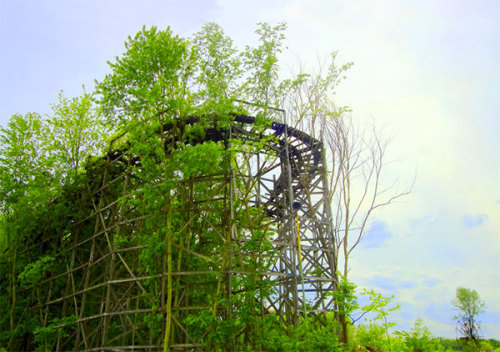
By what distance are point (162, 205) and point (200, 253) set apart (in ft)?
12.9

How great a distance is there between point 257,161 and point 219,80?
293 cm

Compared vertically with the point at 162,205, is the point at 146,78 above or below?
above

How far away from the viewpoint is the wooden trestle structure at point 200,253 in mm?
10766

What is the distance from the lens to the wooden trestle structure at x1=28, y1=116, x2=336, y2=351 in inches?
424

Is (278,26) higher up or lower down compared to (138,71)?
higher up

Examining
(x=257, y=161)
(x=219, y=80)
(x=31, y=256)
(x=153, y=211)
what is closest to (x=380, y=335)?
(x=257, y=161)

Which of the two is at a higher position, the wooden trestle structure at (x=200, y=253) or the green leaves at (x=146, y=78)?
the green leaves at (x=146, y=78)

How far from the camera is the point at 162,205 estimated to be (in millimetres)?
9984

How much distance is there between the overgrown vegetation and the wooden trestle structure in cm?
→ 10

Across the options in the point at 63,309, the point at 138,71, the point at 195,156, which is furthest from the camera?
the point at 63,309

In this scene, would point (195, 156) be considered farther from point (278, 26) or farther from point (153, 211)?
point (278, 26)

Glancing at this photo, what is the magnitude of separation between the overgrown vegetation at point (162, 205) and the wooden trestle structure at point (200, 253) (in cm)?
10

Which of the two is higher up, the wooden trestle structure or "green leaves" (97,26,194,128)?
"green leaves" (97,26,194,128)

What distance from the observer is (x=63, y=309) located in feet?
50.1
